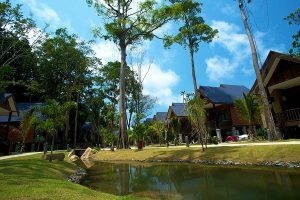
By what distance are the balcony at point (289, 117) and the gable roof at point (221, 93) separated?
34.3 feet

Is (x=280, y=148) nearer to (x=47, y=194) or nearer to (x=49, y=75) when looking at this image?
(x=47, y=194)

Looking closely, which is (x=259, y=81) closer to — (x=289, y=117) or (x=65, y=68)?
(x=289, y=117)

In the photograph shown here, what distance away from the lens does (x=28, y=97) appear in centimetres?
5484

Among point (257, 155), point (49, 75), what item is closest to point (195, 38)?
point (257, 155)

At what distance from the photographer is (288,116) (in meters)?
23.4

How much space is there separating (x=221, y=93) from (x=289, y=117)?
46.5 ft

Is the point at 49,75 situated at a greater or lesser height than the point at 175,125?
greater

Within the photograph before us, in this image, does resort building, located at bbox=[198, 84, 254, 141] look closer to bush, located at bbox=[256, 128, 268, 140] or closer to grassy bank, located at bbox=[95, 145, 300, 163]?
bush, located at bbox=[256, 128, 268, 140]

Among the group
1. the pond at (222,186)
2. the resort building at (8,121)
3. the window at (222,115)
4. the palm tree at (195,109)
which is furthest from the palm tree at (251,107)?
the resort building at (8,121)

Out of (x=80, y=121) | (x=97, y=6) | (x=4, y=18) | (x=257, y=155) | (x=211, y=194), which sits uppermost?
(x=97, y=6)

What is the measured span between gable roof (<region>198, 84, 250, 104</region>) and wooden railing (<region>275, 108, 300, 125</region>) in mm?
10265

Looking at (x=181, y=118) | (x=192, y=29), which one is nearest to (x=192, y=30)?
(x=192, y=29)

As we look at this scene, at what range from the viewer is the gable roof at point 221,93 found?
3480cm

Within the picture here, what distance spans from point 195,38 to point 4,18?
19.4 m
